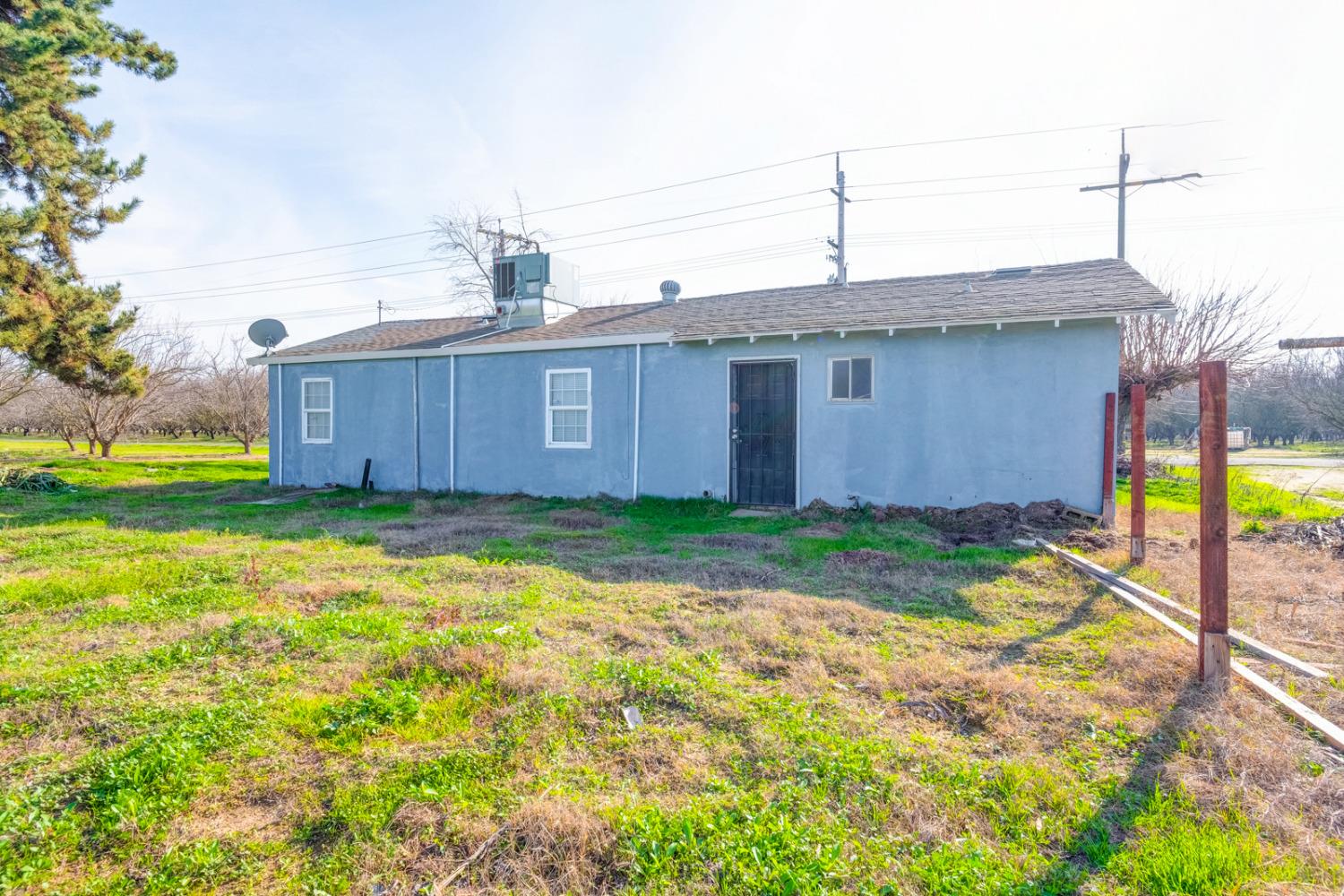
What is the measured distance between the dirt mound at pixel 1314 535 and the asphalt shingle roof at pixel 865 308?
2757 millimetres

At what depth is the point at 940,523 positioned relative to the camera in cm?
848

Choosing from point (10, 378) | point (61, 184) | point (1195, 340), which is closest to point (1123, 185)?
point (1195, 340)

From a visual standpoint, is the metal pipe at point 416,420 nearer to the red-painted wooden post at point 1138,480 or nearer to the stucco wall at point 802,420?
the stucco wall at point 802,420

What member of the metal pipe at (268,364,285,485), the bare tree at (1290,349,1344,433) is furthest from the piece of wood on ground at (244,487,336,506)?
the bare tree at (1290,349,1344,433)

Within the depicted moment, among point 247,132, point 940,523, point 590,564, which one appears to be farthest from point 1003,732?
point 247,132

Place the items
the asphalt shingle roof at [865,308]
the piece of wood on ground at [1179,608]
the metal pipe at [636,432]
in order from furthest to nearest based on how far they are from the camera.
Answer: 1. the metal pipe at [636,432]
2. the asphalt shingle roof at [865,308]
3. the piece of wood on ground at [1179,608]

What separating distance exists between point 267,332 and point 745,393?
1059 centimetres

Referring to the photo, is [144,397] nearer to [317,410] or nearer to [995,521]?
[317,410]

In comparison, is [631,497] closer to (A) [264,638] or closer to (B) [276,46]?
(A) [264,638]

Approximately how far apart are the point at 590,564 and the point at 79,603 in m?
3.88

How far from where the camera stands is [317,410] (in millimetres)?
13828

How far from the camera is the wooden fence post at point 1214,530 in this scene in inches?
140

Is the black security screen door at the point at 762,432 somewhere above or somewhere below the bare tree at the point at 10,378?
below

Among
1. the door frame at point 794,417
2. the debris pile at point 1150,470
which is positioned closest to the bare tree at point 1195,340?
the debris pile at point 1150,470
